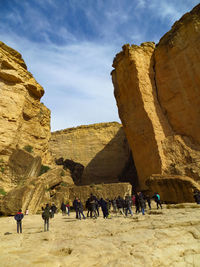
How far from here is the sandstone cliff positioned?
14504mm

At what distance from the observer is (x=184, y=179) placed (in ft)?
39.2

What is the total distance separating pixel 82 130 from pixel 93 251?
3533 cm

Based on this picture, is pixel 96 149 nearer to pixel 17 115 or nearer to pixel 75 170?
pixel 75 170

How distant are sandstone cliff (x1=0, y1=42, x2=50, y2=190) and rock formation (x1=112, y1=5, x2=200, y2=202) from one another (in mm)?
9001

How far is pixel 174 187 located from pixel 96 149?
23982mm

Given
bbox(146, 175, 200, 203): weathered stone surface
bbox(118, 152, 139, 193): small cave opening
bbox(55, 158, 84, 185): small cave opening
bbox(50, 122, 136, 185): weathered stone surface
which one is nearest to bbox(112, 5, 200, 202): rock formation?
bbox(146, 175, 200, 203): weathered stone surface

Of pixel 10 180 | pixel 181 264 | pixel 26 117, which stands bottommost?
pixel 181 264

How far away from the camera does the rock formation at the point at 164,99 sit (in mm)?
15898

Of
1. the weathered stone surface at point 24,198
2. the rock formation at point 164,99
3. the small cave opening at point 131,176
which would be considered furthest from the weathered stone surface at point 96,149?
the weathered stone surface at point 24,198

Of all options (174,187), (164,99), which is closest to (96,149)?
(164,99)

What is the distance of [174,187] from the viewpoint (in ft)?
40.7

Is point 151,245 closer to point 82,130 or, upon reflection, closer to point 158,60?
point 158,60

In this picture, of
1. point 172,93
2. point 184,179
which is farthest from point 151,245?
point 172,93

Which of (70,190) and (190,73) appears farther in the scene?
(70,190)
